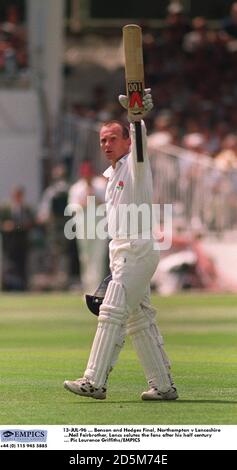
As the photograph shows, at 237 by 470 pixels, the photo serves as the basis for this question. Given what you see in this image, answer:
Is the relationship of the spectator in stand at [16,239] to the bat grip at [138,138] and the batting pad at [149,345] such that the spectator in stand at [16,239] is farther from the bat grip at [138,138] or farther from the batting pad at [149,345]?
the bat grip at [138,138]

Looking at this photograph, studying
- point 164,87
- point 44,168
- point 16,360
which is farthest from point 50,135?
point 16,360

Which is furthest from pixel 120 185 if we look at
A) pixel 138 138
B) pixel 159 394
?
pixel 159 394

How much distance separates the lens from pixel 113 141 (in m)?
10.7

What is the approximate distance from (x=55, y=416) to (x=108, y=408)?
48cm

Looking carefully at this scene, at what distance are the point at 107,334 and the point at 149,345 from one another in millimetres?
403

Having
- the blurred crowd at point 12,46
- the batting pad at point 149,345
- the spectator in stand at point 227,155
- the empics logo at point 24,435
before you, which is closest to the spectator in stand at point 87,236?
the spectator in stand at point 227,155

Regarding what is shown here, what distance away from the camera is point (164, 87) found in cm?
2969

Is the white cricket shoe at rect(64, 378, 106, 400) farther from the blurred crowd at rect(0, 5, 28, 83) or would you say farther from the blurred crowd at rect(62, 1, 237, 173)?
the blurred crowd at rect(0, 5, 28, 83)

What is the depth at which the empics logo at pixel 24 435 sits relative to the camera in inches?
380

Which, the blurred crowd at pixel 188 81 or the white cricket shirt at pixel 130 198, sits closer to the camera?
the white cricket shirt at pixel 130 198

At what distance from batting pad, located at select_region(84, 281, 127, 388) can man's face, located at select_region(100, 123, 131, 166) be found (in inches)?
33.7

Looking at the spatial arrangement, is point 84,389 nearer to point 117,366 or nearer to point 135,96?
point 135,96

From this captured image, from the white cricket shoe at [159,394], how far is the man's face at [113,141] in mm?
1604
